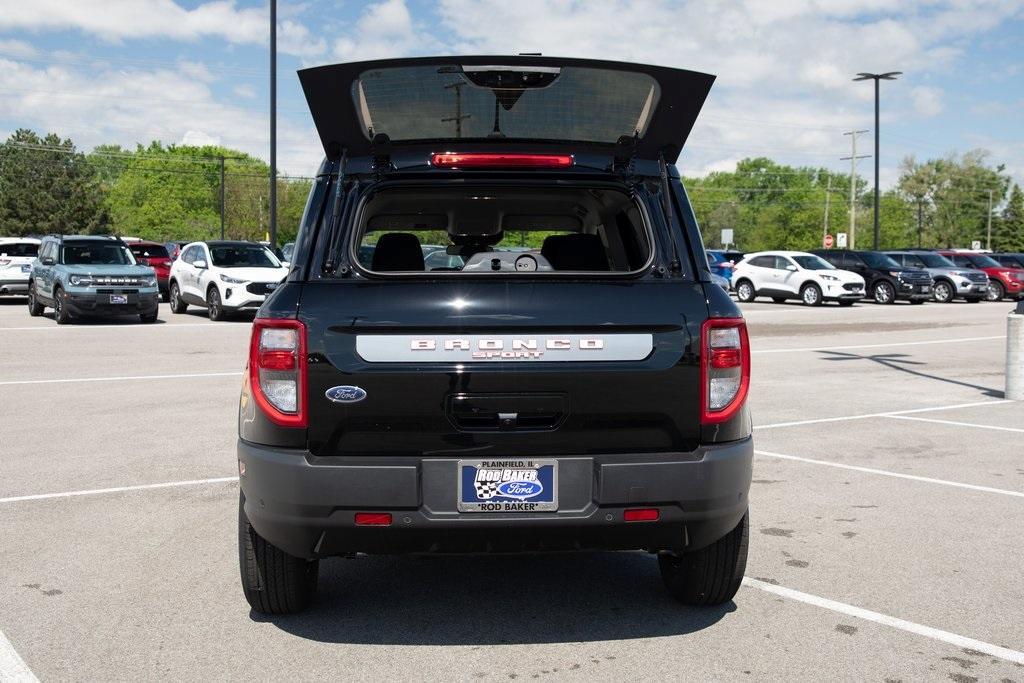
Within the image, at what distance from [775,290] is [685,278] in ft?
101

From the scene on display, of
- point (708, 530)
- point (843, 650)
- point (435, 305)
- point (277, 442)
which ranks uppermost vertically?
point (435, 305)

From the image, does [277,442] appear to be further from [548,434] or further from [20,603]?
[20,603]

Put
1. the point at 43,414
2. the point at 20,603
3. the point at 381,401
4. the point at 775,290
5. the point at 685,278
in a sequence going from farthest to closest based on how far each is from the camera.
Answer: the point at 775,290 → the point at 43,414 → the point at 20,603 → the point at 685,278 → the point at 381,401

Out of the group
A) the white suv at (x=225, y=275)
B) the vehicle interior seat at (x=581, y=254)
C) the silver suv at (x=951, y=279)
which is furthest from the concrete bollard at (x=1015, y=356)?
the silver suv at (x=951, y=279)

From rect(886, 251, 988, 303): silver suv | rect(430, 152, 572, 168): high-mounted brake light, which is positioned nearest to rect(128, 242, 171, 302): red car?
rect(886, 251, 988, 303): silver suv

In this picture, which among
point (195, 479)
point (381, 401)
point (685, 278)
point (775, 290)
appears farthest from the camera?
point (775, 290)

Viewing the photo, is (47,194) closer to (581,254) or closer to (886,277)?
(886,277)

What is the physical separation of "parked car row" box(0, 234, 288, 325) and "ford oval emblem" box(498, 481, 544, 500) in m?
17.7

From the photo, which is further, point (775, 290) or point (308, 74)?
point (775, 290)

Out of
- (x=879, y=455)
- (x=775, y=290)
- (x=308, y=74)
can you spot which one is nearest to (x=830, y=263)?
(x=775, y=290)

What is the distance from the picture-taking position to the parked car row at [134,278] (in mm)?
21672

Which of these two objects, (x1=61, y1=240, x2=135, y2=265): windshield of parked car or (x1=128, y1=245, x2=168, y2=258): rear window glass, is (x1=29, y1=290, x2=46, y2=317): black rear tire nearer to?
(x1=61, y1=240, x2=135, y2=265): windshield of parked car

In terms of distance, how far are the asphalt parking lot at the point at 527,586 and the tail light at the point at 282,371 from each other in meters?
0.90

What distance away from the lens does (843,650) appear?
4039 mm
